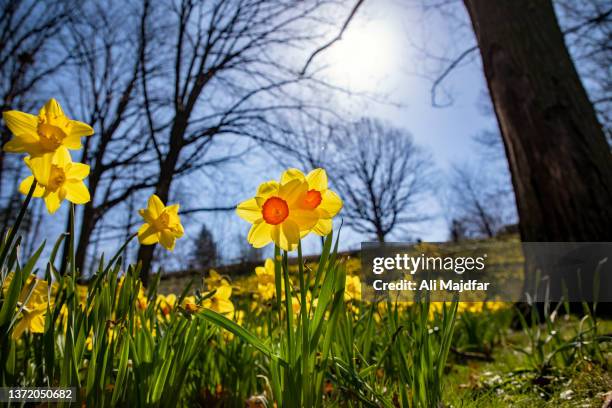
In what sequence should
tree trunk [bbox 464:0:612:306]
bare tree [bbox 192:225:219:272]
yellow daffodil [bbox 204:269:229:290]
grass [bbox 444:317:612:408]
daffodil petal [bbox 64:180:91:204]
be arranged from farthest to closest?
bare tree [bbox 192:225:219:272] < tree trunk [bbox 464:0:612:306] < yellow daffodil [bbox 204:269:229:290] < grass [bbox 444:317:612:408] < daffodil petal [bbox 64:180:91:204]

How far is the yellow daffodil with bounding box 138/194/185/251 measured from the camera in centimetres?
100

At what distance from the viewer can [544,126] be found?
264 centimetres

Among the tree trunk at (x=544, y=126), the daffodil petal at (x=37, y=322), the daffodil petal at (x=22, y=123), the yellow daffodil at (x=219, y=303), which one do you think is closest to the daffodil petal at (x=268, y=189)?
the daffodil petal at (x=22, y=123)

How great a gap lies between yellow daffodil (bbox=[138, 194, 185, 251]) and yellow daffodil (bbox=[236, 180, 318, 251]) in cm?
33

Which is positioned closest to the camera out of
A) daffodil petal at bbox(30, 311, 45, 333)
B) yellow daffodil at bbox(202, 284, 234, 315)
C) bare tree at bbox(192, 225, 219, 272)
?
daffodil petal at bbox(30, 311, 45, 333)

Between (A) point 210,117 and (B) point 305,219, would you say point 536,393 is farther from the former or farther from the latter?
(A) point 210,117

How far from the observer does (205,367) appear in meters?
1.35

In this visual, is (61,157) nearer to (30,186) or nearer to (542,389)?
(30,186)

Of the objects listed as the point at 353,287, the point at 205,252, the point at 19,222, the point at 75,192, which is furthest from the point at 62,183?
the point at 205,252

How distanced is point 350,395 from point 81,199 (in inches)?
31.0

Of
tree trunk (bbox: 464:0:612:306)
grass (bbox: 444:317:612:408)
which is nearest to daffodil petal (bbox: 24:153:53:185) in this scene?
grass (bbox: 444:317:612:408)

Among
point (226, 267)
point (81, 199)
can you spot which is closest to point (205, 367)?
point (81, 199)

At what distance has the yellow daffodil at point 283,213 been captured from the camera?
0.73 meters

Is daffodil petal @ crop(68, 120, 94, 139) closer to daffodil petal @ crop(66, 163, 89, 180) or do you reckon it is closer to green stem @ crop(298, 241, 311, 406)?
daffodil petal @ crop(66, 163, 89, 180)
